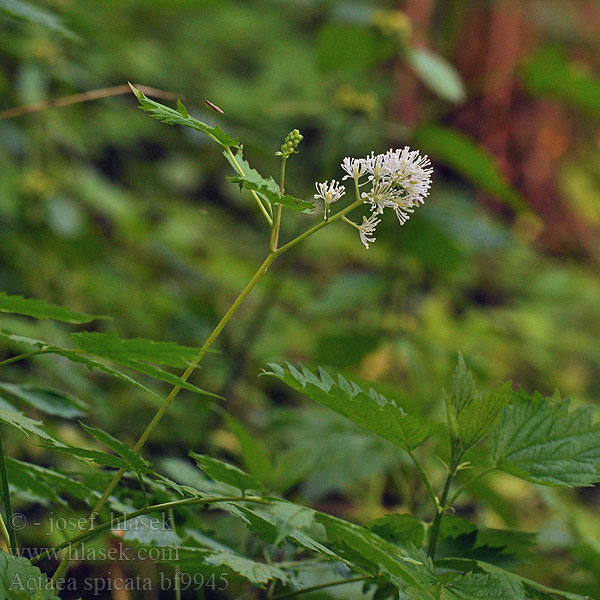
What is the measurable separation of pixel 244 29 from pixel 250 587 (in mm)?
2757

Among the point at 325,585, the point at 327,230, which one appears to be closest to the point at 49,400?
the point at 325,585

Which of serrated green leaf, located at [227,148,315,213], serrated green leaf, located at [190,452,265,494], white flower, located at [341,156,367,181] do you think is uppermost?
white flower, located at [341,156,367,181]

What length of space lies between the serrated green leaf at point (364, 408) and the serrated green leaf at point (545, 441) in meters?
0.08

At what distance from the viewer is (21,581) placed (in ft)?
1.52

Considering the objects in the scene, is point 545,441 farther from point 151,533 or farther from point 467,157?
point 467,157

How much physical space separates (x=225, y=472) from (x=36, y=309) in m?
0.20

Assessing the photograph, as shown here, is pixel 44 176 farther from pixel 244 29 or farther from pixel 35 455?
pixel 244 29

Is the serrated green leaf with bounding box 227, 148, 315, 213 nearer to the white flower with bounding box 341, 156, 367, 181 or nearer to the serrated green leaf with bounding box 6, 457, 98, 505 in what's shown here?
the white flower with bounding box 341, 156, 367, 181

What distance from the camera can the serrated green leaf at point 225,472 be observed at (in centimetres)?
54

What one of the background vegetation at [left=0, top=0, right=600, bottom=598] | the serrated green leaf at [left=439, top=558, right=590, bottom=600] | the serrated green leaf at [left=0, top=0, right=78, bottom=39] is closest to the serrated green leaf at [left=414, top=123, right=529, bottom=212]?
the background vegetation at [left=0, top=0, right=600, bottom=598]

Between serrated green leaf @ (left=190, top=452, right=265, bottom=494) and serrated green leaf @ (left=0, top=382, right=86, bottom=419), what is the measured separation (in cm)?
23

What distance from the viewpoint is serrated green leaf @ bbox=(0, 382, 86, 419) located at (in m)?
0.70

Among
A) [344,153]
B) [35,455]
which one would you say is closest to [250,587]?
[35,455]

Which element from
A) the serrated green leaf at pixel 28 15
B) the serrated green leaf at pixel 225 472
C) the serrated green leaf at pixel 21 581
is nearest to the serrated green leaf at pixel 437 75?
the serrated green leaf at pixel 28 15
